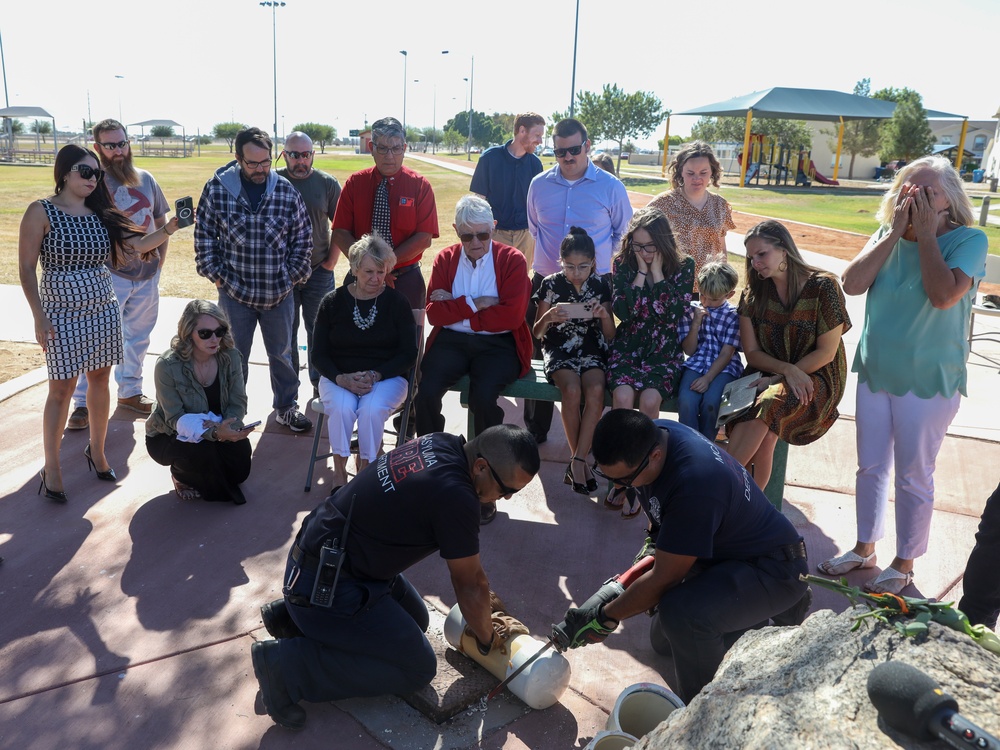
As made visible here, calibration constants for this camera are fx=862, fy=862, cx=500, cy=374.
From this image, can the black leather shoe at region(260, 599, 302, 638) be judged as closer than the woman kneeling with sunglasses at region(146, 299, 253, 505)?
Yes

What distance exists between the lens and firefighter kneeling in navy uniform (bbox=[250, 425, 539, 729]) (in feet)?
9.91

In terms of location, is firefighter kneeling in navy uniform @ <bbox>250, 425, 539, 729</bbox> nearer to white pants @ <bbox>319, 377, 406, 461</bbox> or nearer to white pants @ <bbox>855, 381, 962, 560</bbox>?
white pants @ <bbox>319, 377, 406, 461</bbox>

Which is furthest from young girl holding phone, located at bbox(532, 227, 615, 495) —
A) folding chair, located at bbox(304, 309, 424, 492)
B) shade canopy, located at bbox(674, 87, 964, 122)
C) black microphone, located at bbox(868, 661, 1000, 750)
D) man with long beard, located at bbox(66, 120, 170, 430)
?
shade canopy, located at bbox(674, 87, 964, 122)

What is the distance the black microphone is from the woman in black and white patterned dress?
14.4 ft

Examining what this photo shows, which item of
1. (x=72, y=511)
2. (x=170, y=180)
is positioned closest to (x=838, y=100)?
(x=170, y=180)

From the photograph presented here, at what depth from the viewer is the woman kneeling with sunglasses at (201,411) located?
475cm

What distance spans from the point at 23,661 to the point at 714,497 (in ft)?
9.08

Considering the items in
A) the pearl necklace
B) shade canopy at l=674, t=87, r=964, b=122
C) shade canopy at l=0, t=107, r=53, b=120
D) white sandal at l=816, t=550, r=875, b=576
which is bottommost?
white sandal at l=816, t=550, r=875, b=576

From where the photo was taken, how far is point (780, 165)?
141 ft

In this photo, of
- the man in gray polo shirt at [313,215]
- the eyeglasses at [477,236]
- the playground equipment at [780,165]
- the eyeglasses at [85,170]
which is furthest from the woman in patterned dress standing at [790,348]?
the playground equipment at [780,165]

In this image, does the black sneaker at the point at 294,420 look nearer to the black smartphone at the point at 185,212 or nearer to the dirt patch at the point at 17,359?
the black smartphone at the point at 185,212

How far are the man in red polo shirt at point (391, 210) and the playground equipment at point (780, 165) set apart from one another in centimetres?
3898

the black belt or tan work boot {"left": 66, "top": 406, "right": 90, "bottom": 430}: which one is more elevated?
the black belt

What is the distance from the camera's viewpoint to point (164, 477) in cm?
516
